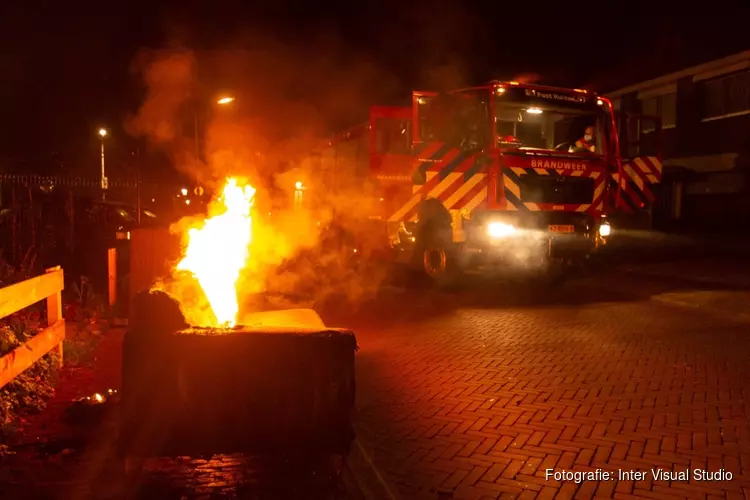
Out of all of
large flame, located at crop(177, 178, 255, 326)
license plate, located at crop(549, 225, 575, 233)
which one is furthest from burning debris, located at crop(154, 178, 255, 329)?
license plate, located at crop(549, 225, 575, 233)

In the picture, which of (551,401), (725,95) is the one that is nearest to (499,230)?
(551,401)

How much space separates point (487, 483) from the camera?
158 inches

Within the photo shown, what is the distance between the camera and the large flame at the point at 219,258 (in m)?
6.82

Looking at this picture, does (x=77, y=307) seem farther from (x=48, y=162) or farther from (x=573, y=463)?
(x=48, y=162)

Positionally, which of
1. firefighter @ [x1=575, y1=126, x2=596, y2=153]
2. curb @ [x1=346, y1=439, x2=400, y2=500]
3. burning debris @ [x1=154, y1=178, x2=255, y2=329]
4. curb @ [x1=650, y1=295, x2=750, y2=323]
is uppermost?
firefighter @ [x1=575, y1=126, x2=596, y2=153]

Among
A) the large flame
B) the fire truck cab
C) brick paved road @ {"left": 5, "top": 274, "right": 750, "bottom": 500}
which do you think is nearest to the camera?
brick paved road @ {"left": 5, "top": 274, "right": 750, "bottom": 500}

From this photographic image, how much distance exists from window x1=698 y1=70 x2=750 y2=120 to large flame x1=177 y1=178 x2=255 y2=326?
52.4 feet

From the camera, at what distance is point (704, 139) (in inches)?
763

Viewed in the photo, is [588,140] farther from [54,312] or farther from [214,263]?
[54,312]

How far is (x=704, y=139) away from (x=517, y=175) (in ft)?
38.9

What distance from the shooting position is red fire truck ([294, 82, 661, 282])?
10383 mm

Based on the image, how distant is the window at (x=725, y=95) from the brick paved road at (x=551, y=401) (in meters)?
11.5

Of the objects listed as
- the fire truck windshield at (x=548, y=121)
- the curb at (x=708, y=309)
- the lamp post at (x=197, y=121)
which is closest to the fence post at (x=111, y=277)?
the lamp post at (x=197, y=121)

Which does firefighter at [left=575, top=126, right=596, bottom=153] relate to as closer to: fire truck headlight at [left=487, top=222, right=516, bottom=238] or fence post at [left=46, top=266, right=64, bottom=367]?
fire truck headlight at [left=487, top=222, right=516, bottom=238]
